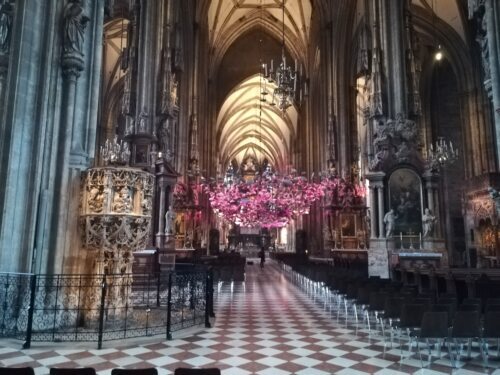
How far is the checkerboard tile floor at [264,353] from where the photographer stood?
4.93m

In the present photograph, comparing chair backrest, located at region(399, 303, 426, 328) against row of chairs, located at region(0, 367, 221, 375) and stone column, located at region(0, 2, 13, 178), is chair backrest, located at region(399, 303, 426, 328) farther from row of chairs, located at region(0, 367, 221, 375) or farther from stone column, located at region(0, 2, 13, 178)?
stone column, located at region(0, 2, 13, 178)

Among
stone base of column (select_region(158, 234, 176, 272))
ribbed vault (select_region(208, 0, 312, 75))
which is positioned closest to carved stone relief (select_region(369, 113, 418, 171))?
stone base of column (select_region(158, 234, 176, 272))

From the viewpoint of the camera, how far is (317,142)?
1232 inches

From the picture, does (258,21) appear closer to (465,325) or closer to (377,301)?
(377,301)

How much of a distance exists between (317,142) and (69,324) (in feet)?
87.6

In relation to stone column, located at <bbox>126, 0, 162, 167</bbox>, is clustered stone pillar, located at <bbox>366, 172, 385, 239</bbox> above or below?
below

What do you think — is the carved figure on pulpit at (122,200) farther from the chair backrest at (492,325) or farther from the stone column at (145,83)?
the stone column at (145,83)

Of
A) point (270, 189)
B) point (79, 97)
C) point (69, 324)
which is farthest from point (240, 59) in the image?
point (69, 324)

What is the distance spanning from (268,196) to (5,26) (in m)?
16.0

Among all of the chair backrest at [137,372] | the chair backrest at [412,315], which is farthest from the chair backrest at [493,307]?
the chair backrest at [137,372]

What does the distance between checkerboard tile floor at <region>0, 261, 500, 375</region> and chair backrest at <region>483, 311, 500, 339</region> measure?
1.40 ft

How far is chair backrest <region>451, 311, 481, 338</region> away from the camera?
16.5 ft

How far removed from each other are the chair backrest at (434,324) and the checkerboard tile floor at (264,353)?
1.47ft

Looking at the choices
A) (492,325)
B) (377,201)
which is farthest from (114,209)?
(377,201)
